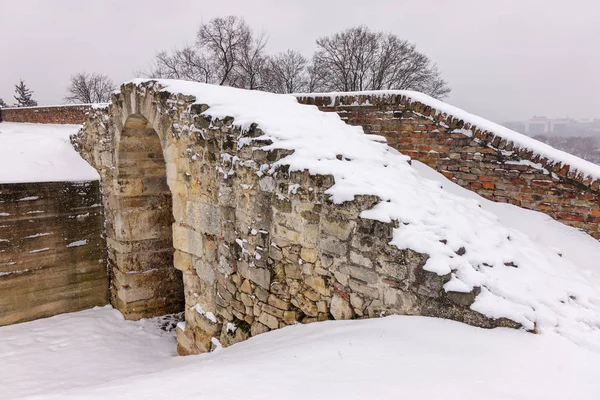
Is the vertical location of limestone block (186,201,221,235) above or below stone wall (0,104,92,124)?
below

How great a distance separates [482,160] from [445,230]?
2.47 meters

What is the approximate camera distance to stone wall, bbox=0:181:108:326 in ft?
19.4

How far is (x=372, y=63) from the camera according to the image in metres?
21.6

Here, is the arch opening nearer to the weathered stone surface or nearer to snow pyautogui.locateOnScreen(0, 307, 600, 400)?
snow pyautogui.locateOnScreen(0, 307, 600, 400)

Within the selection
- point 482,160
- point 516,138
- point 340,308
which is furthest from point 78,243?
point 516,138

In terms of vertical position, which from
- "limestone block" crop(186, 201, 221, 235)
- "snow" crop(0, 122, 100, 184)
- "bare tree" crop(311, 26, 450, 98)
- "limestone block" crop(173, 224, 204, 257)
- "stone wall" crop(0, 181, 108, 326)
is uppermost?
"bare tree" crop(311, 26, 450, 98)

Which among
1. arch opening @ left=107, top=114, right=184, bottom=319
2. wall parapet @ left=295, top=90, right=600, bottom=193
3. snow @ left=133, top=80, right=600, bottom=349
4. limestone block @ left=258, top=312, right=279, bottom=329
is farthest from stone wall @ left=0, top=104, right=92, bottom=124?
limestone block @ left=258, top=312, right=279, bottom=329

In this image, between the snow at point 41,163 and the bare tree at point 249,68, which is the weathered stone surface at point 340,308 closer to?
the snow at point 41,163

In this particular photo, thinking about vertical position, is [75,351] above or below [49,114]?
below

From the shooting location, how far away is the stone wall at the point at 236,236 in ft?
8.94

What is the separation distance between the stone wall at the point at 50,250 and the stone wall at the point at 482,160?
486 cm

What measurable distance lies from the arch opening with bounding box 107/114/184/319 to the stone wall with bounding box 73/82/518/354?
0.02m

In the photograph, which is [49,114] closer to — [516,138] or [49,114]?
[49,114]

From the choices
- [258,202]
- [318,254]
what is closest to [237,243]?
[258,202]
